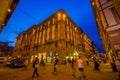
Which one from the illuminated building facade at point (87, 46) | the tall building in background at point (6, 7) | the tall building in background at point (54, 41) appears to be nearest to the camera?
the tall building in background at point (6, 7)

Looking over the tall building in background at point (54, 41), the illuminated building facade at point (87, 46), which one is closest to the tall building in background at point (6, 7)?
the tall building in background at point (54, 41)

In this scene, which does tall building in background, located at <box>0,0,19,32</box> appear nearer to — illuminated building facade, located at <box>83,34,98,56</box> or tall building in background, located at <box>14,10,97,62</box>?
tall building in background, located at <box>14,10,97,62</box>

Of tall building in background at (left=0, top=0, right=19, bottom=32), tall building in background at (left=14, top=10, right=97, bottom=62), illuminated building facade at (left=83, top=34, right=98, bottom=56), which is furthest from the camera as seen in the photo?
illuminated building facade at (left=83, top=34, right=98, bottom=56)

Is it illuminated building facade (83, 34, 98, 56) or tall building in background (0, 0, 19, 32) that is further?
illuminated building facade (83, 34, 98, 56)

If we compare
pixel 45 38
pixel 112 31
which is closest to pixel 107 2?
pixel 112 31

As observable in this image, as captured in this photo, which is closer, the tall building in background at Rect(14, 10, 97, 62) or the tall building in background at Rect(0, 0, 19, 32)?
the tall building in background at Rect(0, 0, 19, 32)

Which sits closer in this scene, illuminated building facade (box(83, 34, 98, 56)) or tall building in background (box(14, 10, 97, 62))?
tall building in background (box(14, 10, 97, 62))

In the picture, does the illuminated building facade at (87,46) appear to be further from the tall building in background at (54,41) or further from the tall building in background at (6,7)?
the tall building in background at (6,7)

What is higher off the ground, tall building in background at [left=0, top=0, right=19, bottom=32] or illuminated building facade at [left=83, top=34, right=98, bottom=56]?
illuminated building facade at [left=83, top=34, right=98, bottom=56]

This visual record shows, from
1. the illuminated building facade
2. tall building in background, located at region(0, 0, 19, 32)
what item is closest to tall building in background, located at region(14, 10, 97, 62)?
the illuminated building facade

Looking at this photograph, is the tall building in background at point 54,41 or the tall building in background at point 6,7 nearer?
the tall building in background at point 6,7

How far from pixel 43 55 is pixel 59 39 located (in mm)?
9553

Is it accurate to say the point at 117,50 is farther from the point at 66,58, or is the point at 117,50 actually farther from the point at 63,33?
the point at 63,33

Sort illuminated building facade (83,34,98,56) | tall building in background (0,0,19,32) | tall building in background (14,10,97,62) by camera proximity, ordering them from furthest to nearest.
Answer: illuminated building facade (83,34,98,56)
tall building in background (14,10,97,62)
tall building in background (0,0,19,32)
